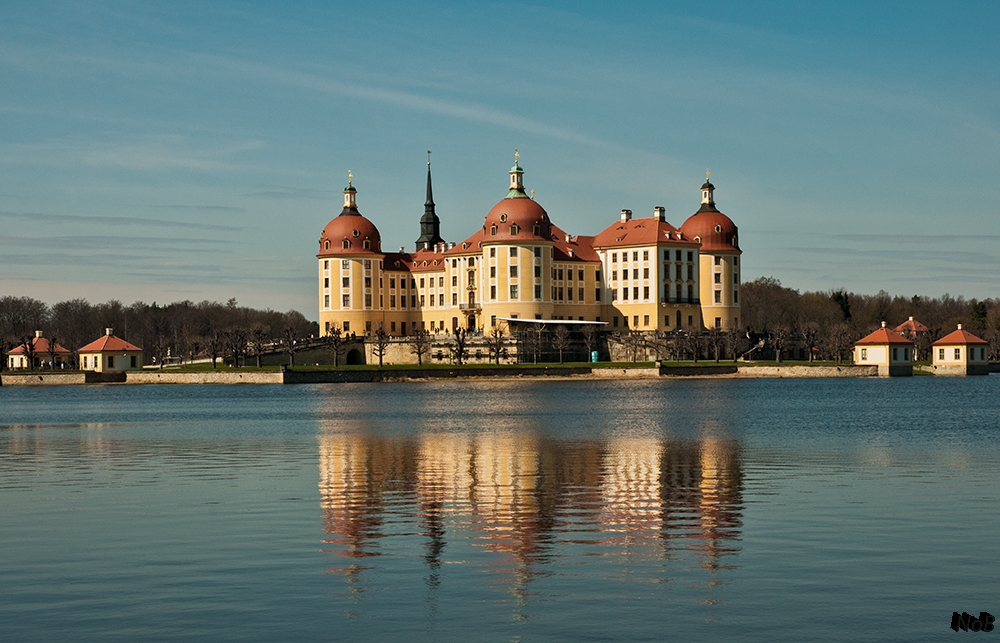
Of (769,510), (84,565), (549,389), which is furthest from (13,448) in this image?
(549,389)

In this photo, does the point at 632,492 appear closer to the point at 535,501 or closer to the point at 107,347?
the point at 535,501

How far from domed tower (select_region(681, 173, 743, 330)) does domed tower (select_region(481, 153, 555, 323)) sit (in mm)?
17480

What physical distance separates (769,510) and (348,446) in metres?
18.2

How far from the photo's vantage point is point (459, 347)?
119 meters

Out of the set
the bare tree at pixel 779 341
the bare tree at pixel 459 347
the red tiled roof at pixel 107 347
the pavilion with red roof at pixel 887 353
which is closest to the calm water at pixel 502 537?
the pavilion with red roof at pixel 887 353

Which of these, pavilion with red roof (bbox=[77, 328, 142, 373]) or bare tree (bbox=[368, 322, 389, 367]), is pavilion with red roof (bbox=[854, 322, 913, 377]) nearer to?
bare tree (bbox=[368, 322, 389, 367])

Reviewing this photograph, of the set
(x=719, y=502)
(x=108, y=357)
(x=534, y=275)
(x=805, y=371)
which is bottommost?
(x=719, y=502)

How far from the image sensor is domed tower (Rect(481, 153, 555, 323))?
125000 millimetres

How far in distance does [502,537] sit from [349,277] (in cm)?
12100

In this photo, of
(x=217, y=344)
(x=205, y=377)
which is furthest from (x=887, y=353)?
(x=217, y=344)

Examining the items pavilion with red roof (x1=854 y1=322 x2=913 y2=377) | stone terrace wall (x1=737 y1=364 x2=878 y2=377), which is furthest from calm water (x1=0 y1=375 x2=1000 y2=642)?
pavilion with red roof (x1=854 y1=322 x2=913 y2=377)

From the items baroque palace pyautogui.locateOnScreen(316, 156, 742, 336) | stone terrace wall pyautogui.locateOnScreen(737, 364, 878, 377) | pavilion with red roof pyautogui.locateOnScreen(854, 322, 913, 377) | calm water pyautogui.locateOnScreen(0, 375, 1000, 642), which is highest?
baroque palace pyautogui.locateOnScreen(316, 156, 742, 336)

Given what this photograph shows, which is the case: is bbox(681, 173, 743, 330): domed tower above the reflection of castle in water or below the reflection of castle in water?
above

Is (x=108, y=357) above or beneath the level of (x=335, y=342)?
beneath
